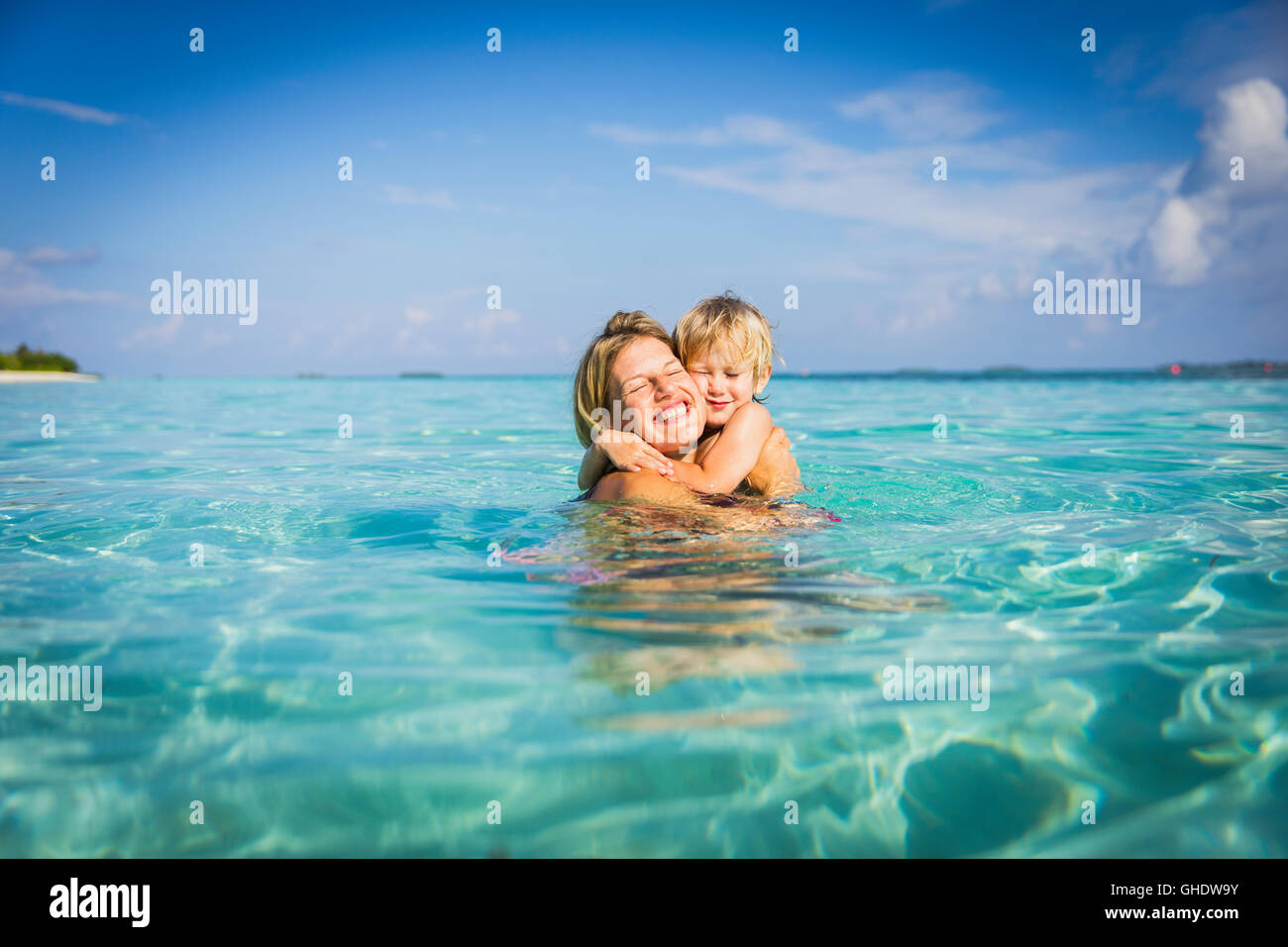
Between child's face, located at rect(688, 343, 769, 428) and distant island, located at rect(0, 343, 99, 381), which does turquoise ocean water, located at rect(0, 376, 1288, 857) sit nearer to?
child's face, located at rect(688, 343, 769, 428)

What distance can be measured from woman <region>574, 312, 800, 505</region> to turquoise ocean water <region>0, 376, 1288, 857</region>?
22cm

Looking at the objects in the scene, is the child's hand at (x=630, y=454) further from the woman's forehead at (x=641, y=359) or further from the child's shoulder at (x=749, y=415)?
the child's shoulder at (x=749, y=415)

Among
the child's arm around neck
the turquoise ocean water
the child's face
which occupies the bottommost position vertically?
the turquoise ocean water

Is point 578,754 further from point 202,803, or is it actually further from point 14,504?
point 14,504

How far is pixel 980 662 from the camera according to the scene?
279 centimetres

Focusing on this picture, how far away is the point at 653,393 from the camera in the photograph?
184 inches

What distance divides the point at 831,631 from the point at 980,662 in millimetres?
535

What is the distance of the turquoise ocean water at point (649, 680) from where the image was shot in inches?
80.5

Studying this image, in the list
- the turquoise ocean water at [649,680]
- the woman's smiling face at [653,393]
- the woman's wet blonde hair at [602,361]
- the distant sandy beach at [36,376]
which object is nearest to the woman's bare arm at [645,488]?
the turquoise ocean water at [649,680]

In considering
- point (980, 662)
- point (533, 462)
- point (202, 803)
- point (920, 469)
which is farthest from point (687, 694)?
point (533, 462)

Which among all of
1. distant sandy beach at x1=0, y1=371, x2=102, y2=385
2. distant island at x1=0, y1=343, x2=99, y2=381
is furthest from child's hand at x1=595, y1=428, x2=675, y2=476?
distant island at x1=0, y1=343, x2=99, y2=381

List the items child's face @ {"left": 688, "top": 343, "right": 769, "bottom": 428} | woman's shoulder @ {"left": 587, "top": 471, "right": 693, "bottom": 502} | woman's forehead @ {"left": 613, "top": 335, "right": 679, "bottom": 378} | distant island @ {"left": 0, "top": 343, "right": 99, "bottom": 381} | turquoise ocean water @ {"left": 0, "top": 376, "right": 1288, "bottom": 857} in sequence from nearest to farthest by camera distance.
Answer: turquoise ocean water @ {"left": 0, "top": 376, "right": 1288, "bottom": 857}, woman's shoulder @ {"left": 587, "top": 471, "right": 693, "bottom": 502}, woman's forehead @ {"left": 613, "top": 335, "right": 679, "bottom": 378}, child's face @ {"left": 688, "top": 343, "right": 769, "bottom": 428}, distant island @ {"left": 0, "top": 343, "right": 99, "bottom": 381}

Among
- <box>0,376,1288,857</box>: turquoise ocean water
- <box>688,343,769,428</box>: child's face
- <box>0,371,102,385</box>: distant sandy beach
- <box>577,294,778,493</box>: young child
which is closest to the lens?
<box>0,376,1288,857</box>: turquoise ocean water

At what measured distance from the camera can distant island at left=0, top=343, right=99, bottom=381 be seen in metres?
49.3
